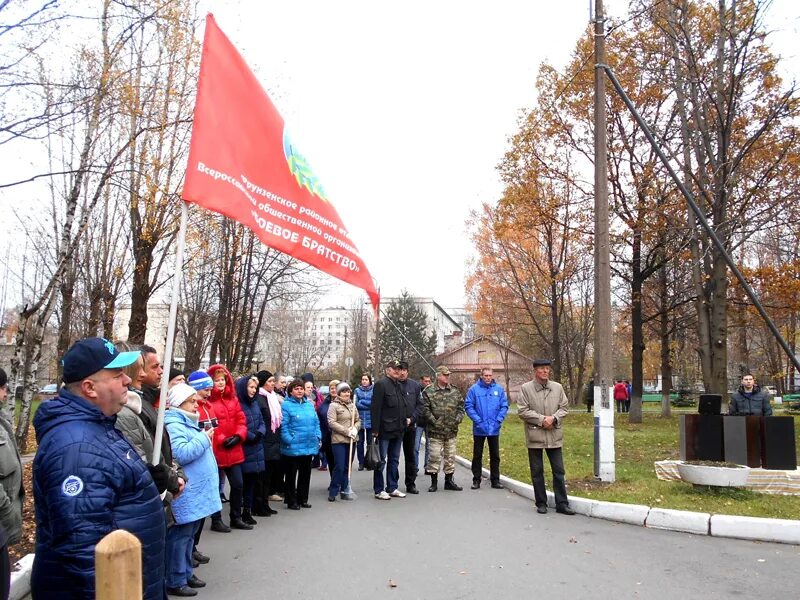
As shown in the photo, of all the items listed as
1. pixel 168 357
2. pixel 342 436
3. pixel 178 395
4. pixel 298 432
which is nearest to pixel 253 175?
pixel 168 357

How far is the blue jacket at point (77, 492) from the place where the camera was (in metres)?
2.59

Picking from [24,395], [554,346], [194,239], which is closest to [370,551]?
[24,395]

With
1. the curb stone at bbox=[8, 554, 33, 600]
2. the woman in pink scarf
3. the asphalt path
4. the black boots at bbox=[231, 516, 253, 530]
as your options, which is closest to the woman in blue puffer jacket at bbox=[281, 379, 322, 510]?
the woman in pink scarf

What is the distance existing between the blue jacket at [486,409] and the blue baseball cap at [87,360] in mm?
8661

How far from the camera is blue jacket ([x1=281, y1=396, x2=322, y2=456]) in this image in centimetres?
A: 924

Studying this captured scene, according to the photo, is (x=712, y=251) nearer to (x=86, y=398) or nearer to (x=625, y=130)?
(x=625, y=130)

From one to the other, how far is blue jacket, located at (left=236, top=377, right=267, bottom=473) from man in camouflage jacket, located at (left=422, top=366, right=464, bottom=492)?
3466 millimetres

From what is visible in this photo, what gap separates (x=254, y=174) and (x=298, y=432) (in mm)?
4919

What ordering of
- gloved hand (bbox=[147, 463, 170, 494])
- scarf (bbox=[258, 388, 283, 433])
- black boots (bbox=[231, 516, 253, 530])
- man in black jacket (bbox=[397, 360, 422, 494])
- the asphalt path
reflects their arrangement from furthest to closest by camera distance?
man in black jacket (bbox=[397, 360, 422, 494]) → scarf (bbox=[258, 388, 283, 433]) → black boots (bbox=[231, 516, 253, 530]) → the asphalt path → gloved hand (bbox=[147, 463, 170, 494])

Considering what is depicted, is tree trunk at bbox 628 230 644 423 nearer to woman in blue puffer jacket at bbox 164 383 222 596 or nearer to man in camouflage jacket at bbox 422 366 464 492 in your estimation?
man in camouflage jacket at bbox 422 366 464 492

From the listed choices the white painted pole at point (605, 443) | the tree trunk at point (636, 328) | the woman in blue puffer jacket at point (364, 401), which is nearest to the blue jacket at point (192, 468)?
the white painted pole at point (605, 443)

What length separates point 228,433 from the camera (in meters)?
7.58

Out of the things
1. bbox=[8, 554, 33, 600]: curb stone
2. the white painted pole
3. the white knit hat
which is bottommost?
bbox=[8, 554, 33, 600]: curb stone

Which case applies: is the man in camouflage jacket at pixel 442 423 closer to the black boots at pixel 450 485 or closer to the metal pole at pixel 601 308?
the black boots at pixel 450 485
